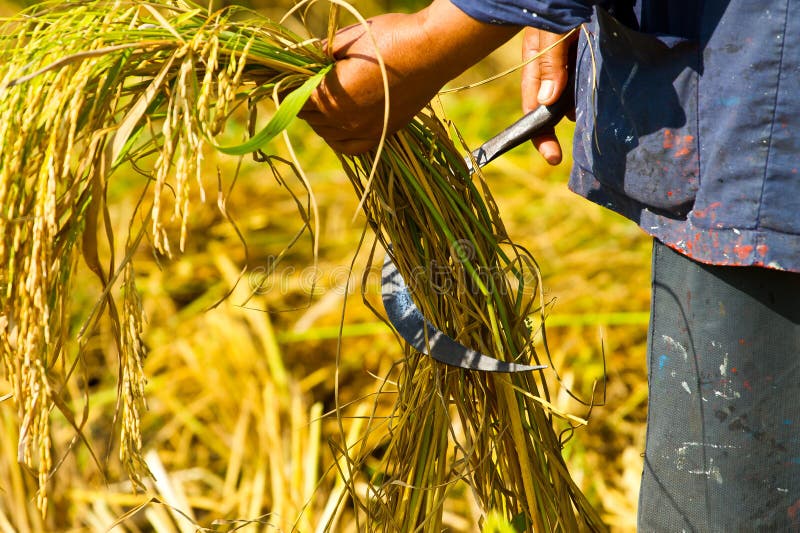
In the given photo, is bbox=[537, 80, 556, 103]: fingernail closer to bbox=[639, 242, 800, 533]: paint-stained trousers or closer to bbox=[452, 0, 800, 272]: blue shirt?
bbox=[452, 0, 800, 272]: blue shirt

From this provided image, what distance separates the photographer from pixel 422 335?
102cm

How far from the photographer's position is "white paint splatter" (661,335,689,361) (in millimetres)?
906

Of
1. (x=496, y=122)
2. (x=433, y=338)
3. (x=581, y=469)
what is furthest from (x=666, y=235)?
(x=496, y=122)

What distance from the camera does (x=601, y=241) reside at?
222 centimetres

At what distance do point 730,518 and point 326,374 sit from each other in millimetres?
1160

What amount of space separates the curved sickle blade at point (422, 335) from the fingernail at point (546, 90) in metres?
0.28

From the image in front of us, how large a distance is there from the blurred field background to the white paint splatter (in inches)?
15.6

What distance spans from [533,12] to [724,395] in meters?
0.45

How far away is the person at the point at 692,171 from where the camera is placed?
76 centimetres

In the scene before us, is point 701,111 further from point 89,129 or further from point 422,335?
point 89,129

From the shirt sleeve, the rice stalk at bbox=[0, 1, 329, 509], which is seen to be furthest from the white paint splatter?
the rice stalk at bbox=[0, 1, 329, 509]

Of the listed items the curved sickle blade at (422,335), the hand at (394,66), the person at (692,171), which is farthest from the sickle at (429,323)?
the hand at (394,66)

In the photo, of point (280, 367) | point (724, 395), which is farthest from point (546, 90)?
point (280, 367)

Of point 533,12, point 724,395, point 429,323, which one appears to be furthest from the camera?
point 429,323
